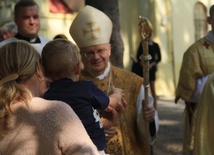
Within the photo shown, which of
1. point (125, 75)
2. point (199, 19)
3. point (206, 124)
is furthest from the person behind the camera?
point (199, 19)

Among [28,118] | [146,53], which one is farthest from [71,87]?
[146,53]

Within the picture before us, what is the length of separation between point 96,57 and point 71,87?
1.20m

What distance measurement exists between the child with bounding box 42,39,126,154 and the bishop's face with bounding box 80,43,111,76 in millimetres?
1099

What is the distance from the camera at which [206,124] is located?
4.64m

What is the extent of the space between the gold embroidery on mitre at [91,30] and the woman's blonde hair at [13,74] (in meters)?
1.82

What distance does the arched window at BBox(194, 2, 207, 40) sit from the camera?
23.0m

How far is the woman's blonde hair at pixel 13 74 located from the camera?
10.3ft

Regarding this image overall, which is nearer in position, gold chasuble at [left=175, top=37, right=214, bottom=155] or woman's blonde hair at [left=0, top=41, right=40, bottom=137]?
woman's blonde hair at [left=0, top=41, right=40, bottom=137]

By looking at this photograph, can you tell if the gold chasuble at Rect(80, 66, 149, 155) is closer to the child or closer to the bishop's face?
the bishop's face

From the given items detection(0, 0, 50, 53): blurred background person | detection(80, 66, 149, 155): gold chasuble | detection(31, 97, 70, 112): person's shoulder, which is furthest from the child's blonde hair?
detection(0, 0, 50, 53): blurred background person

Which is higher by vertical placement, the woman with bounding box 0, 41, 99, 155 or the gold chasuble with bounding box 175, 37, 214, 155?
the woman with bounding box 0, 41, 99, 155

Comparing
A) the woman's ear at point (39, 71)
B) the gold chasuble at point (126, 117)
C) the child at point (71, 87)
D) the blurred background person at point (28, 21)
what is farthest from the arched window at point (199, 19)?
the woman's ear at point (39, 71)

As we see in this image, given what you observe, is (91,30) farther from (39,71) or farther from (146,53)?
(39,71)

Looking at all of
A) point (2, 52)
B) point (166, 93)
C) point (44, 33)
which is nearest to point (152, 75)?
point (44, 33)
